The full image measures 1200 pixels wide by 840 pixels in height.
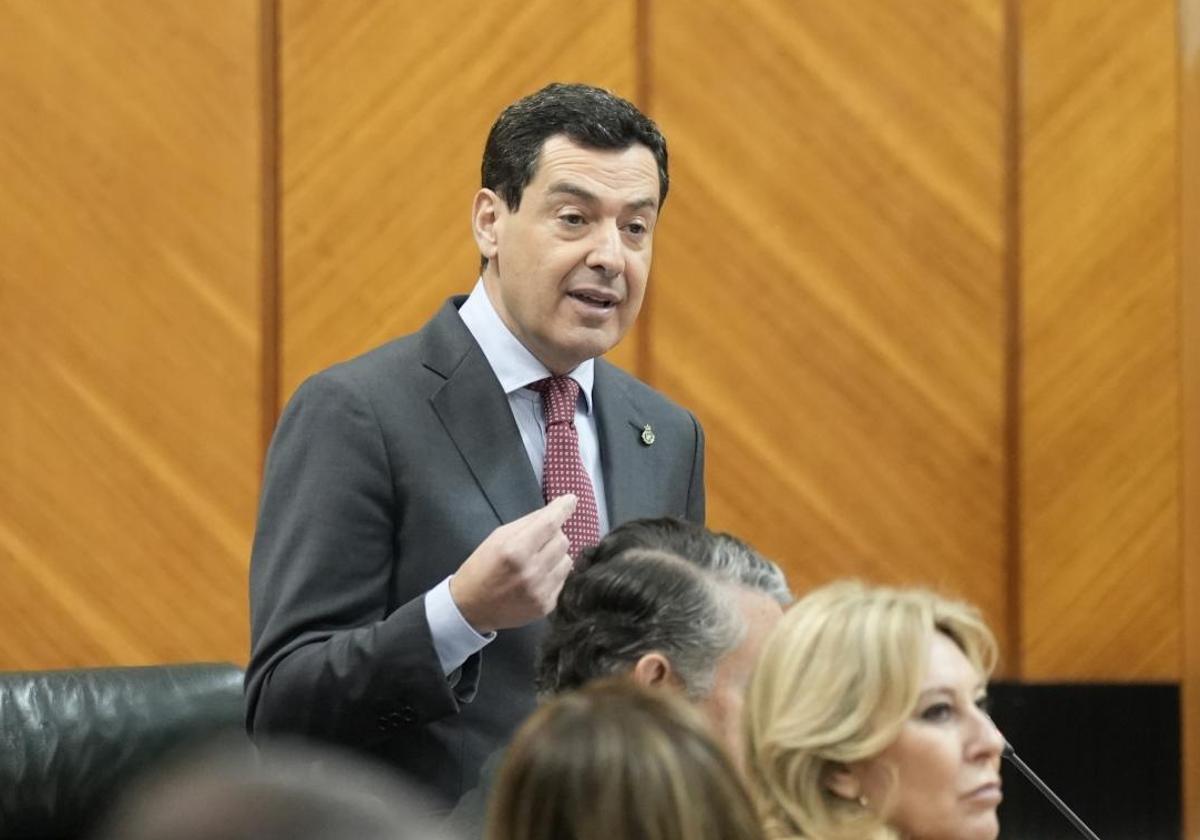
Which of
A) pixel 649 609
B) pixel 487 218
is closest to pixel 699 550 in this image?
pixel 649 609

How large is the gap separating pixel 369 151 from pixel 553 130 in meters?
1.63

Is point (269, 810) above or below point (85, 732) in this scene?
above

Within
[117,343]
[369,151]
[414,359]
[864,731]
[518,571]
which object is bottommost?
[864,731]

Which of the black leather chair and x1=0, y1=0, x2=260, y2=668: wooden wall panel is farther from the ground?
x1=0, y1=0, x2=260, y2=668: wooden wall panel

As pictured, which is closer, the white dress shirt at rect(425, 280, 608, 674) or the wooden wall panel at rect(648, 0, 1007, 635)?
the white dress shirt at rect(425, 280, 608, 674)

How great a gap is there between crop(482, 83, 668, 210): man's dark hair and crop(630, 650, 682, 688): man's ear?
0.69 meters

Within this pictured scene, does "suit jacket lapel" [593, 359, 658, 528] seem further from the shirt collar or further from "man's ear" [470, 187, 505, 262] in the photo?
"man's ear" [470, 187, 505, 262]

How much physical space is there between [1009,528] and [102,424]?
6.11ft

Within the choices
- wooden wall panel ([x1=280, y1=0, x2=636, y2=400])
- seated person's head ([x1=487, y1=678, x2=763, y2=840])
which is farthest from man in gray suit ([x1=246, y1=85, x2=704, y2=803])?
wooden wall panel ([x1=280, y1=0, x2=636, y2=400])

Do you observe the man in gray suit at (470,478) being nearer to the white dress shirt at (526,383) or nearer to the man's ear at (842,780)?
the white dress shirt at (526,383)

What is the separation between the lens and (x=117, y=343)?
3.96 metres

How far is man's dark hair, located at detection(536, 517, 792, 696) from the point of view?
80.1 inches

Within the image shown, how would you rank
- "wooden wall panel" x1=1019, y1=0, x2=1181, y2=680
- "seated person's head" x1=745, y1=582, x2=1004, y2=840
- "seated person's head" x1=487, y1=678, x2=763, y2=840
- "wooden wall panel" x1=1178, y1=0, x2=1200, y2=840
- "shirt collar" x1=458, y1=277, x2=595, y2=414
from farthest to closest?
"wooden wall panel" x1=1019, y1=0, x2=1181, y2=680 < "wooden wall panel" x1=1178, y1=0, x2=1200, y2=840 < "shirt collar" x1=458, y1=277, x2=595, y2=414 < "seated person's head" x1=745, y1=582, x2=1004, y2=840 < "seated person's head" x1=487, y1=678, x2=763, y2=840

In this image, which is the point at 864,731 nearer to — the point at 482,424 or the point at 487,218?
the point at 482,424
